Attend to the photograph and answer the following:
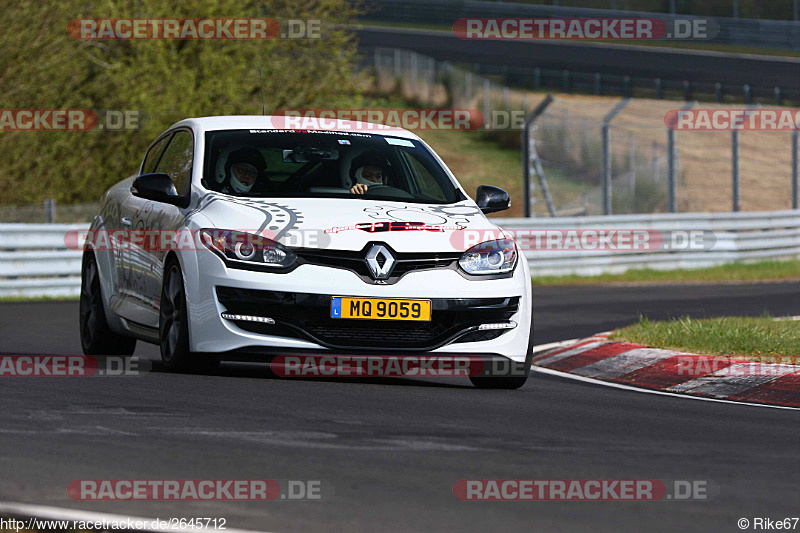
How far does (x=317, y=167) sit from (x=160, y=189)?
3.43 ft

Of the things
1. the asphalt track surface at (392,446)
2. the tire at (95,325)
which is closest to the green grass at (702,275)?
the tire at (95,325)

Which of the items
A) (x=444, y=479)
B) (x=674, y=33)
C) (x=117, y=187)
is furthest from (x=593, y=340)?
(x=674, y=33)

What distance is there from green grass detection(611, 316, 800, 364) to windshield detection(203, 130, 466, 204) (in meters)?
2.30

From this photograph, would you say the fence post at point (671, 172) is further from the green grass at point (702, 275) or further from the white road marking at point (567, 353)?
the white road marking at point (567, 353)

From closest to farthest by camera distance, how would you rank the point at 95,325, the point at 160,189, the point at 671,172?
1. the point at 160,189
2. the point at 95,325
3. the point at 671,172

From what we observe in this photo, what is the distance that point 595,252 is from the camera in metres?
24.3

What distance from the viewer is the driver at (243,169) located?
30.8 feet

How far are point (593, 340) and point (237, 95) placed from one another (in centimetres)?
1769

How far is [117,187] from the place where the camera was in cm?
1102

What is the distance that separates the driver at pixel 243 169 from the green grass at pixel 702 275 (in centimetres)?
1351

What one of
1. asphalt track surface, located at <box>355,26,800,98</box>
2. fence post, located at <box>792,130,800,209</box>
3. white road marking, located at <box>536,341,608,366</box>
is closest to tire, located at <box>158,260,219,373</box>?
white road marking, located at <box>536,341,608,366</box>

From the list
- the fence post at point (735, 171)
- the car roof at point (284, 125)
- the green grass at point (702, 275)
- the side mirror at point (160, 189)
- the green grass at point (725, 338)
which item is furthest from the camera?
the fence post at point (735, 171)

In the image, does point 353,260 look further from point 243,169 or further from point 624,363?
point 624,363

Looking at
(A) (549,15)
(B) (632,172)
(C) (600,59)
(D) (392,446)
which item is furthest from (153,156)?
(C) (600,59)
